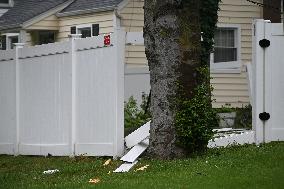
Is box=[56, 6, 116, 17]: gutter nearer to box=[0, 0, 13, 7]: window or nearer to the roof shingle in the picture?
the roof shingle

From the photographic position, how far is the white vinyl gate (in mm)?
11188

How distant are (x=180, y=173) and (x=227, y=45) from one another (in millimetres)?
13309

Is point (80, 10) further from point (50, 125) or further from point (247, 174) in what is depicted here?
point (247, 174)

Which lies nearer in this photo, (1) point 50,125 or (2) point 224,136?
(2) point 224,136

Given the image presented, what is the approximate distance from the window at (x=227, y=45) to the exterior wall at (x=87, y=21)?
11.2ft

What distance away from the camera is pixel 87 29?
21.2 metres

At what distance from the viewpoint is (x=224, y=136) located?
11484mm

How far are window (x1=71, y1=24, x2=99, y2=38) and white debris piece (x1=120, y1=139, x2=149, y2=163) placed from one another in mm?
10373

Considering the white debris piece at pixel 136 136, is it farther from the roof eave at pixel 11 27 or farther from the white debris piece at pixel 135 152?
the roof eave at pixel 11 27

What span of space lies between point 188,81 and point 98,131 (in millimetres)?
2017

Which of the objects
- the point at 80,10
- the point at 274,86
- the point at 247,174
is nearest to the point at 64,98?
the point at 274,86

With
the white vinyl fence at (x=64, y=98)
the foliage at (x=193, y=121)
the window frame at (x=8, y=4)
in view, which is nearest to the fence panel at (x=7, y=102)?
the white vinyl fence at (x=64, y=98)

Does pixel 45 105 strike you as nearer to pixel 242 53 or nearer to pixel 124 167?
pixel 124 167

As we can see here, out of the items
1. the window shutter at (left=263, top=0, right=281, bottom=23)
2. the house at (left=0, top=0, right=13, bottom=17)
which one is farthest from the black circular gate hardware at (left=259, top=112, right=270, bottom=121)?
the house at (left=0, top=0, right=13, bottom=17)
